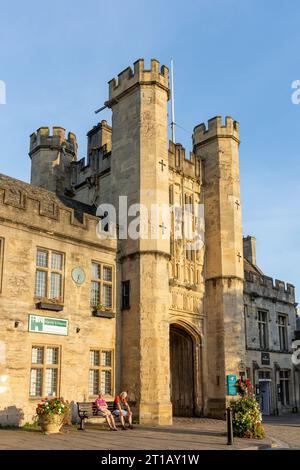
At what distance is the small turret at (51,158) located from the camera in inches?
1123

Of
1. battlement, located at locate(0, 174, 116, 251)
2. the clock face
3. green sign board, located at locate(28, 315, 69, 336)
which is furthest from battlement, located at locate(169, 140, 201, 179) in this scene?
green sign board, located at locate(28, 315, 69, 336)

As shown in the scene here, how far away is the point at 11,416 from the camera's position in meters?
16.0

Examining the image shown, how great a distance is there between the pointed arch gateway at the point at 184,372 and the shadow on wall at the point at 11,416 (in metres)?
9.43

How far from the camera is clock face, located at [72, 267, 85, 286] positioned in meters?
19.3

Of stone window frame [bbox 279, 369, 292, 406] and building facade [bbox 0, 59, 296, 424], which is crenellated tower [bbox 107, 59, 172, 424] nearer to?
building facade [bbox 0, 59, 296, 424]

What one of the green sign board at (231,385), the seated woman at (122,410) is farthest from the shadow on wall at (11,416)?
the green sign board at (231,385)

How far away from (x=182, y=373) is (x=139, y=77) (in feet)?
48.5

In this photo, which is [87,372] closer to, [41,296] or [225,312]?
[41,296]

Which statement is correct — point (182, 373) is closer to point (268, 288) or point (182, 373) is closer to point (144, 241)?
point (144, 241)

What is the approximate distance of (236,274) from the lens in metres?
25.2

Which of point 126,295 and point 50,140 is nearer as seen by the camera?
point 126,295

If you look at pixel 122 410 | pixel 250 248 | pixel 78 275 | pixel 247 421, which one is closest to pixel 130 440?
pixel 247 421

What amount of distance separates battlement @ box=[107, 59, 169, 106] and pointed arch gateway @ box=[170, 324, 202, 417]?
38.5ft
